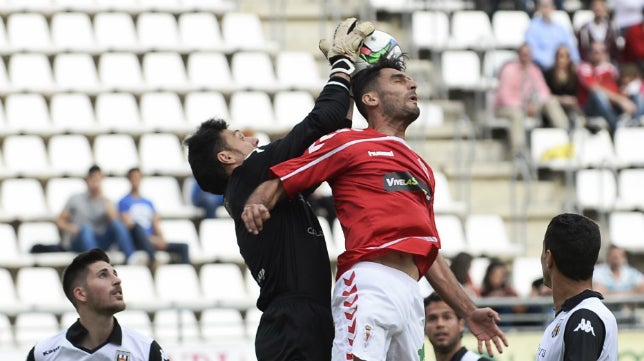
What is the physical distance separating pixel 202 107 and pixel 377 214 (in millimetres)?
9039

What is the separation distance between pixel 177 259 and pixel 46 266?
117cm

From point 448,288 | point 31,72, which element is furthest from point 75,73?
point 448,288

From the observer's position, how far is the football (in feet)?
24.6

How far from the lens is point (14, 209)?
14.8m

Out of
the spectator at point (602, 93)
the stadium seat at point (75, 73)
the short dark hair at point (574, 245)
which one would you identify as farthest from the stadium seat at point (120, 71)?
the short dark hair at point (574, 245)

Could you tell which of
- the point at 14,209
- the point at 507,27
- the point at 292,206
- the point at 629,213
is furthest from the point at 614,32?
the point at 292,206

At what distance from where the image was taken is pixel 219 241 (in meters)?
14.7

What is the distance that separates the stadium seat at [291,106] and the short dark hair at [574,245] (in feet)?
30.9

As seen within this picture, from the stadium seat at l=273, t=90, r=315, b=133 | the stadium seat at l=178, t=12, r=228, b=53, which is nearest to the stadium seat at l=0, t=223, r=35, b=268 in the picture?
the stadium seat at l=273, t=90, r=315, b=133

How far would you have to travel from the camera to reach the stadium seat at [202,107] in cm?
1595

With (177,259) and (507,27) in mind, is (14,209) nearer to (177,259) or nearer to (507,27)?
(177,259)

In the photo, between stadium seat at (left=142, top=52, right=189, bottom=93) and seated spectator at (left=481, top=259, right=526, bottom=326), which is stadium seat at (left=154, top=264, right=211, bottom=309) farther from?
stadium seat at (left=142, top=52, right=189, bottom=93)

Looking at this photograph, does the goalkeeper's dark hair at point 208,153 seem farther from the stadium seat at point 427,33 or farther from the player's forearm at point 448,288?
the stadium seat at point 427,33

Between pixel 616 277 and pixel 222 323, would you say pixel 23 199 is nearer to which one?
pixel 222 323
